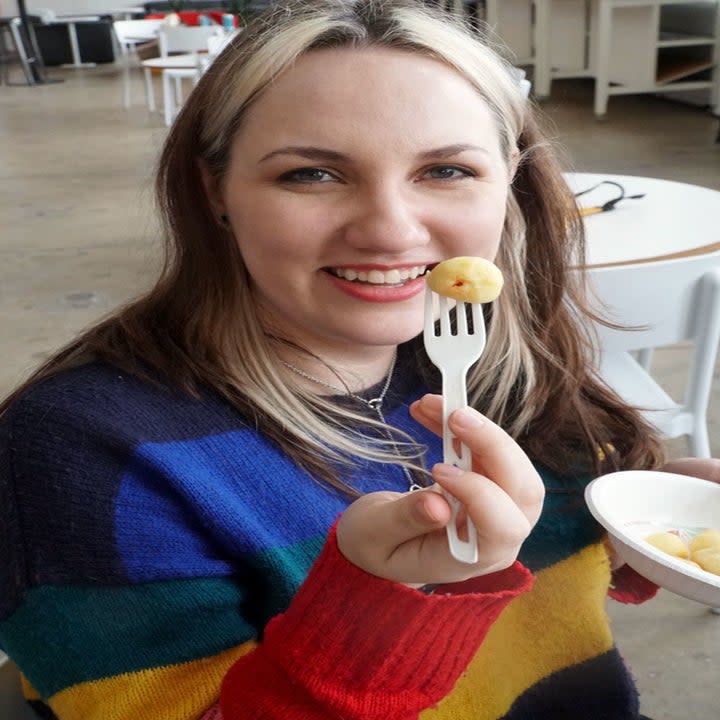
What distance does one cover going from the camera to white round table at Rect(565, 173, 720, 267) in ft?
6.65

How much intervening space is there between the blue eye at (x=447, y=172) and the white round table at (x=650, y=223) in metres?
1.05

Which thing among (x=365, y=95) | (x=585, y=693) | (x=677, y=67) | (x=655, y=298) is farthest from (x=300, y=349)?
(x=677, y=67)

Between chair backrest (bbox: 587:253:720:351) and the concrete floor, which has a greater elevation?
chair backrest (bbox: 587:253:720:351)

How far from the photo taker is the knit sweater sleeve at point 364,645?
2.41 ft

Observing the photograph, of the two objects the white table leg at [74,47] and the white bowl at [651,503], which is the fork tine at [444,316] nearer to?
the white bowl at [651,503]

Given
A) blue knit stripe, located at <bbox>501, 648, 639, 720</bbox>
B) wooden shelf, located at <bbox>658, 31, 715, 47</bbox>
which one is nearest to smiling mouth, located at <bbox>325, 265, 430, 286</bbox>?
blue knit stripe, located at <bbox>501, 648, 639, 720</bbox>

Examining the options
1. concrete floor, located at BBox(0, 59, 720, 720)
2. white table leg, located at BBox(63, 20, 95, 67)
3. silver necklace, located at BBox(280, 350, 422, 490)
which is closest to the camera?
silver necklace, located at BBox(280, 350, 422, 490)

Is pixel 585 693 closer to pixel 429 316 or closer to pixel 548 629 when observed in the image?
pixel 548 629

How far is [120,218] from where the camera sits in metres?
5.83

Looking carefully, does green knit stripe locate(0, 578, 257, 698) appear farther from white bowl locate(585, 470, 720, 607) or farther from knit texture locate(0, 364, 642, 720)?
white bowl locate(585, 470, 720, 607)

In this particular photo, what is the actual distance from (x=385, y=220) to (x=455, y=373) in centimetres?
25

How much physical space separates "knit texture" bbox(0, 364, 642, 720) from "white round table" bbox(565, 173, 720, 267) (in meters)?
1.22

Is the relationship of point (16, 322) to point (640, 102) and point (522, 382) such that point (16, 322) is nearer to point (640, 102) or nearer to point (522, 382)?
point (522, 382)

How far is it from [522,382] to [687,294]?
96 cm
